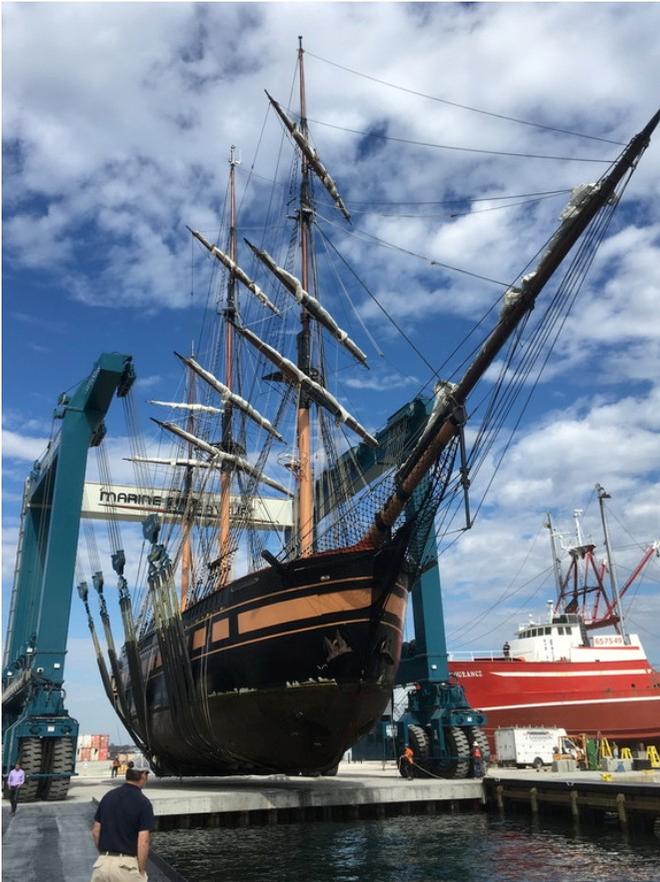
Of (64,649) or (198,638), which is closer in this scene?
(64,649)

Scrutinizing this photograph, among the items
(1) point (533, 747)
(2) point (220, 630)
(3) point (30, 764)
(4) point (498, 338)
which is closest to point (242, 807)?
(2) point (220, 630)

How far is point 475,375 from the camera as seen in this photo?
13641 millimetres

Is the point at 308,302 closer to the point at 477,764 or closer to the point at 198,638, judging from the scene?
the point at 198,638

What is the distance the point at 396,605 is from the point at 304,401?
802 cm

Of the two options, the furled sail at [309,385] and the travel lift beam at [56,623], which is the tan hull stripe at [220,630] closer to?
the travel lift beam at [56,623]

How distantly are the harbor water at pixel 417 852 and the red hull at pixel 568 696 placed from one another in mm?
17264

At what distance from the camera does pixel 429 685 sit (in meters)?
21.9

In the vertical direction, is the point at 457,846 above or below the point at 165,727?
below

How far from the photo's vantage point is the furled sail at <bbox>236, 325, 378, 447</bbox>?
22016 millimetres

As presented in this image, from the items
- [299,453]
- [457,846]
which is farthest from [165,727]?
[457,846]

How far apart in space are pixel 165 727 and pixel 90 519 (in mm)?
14583

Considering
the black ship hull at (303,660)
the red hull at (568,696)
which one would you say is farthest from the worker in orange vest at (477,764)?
the red hull at (568,696)

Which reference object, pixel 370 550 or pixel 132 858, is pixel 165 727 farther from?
pixel 132 858

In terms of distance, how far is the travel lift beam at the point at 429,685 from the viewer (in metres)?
20.5
